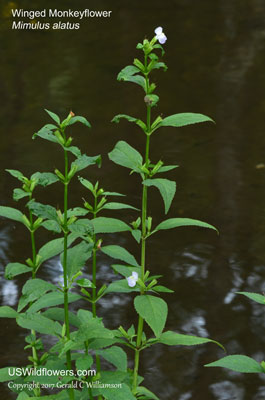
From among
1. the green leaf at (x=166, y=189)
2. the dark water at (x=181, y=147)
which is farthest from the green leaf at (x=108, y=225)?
the dark water at (x=181, y=147)

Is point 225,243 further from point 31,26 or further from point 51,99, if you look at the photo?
point 31,26

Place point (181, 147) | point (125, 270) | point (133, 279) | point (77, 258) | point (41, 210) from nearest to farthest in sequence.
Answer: point (41, 210), point (77, 258), point (133, 279), point (125, 270), point (181, 147)

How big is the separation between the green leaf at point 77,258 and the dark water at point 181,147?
1021 millimetres

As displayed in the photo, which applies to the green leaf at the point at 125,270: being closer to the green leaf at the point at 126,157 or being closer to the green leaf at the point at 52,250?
the green leaf at the point at 52,250

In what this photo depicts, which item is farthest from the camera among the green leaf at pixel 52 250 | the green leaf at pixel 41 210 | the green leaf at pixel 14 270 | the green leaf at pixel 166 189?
the green leaf at pixel 52 250

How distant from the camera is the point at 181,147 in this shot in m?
4.68

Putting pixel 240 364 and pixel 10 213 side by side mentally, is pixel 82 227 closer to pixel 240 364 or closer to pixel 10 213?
pixel 10 213

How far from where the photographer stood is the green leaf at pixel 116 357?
193 centimetres

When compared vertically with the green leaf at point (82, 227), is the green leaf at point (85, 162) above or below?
above

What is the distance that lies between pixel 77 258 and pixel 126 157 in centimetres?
32

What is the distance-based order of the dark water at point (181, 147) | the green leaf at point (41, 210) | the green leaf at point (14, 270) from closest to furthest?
1. the green leaf at point (41, 210)
2. the green leaf at point (14, 270)
3. the dark water at point (181, 147)

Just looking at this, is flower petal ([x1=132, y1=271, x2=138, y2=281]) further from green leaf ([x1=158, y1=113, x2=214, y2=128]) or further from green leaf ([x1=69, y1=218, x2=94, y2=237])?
green leaf ([x1=158, y1=113, x2=214, y2=128])

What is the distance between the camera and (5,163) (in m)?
4.43

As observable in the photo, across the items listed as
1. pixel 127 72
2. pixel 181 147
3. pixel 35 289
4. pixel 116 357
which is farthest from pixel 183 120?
pixel 181 147
